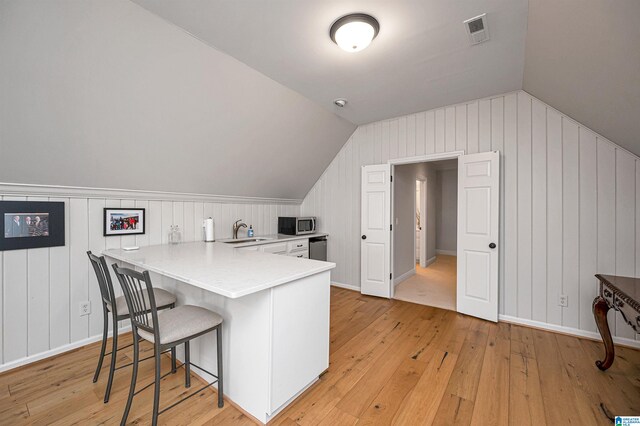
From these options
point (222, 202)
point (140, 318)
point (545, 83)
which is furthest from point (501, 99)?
point (140, 318)

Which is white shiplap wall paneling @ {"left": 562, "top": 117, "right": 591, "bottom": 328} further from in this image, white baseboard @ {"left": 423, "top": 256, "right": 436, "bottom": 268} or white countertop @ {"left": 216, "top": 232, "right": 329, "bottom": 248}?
white baseboard @ {"left": 423, "top": 256, "right": 436, "bottom": 268}

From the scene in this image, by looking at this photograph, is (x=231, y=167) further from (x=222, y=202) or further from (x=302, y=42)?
(x=302, y=42)

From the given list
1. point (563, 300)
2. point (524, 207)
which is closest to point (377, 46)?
point (524, 207)

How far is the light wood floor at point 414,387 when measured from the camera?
1633mm

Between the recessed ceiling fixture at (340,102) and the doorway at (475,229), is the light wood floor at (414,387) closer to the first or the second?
the doorway at (475,229)

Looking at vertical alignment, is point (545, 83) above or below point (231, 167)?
above

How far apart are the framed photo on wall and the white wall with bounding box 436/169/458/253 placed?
7.20 metres

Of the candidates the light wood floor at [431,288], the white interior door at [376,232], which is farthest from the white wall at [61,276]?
the light wood floor at [431,288]

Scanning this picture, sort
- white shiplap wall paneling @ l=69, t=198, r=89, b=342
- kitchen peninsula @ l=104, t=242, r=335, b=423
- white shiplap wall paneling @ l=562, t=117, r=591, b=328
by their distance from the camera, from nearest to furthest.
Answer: kitchen peninsula @ l=104, t=242, r=335, b=423, white shiplap wall paneling @ l=69, t=198, r=89, b=342, white shiplap wall paneling @ l=562, t=117, r=591, b=328

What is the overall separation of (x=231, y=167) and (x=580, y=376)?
3.86 m

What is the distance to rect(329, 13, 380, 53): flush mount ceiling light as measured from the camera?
1.83 m

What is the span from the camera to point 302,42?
2.13 m

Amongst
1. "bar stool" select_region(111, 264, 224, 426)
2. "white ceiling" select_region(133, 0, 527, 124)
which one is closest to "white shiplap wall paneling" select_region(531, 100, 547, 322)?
"white ceiling" select_region(133, 0, 527, 124)

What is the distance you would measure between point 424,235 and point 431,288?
6.44 feet
